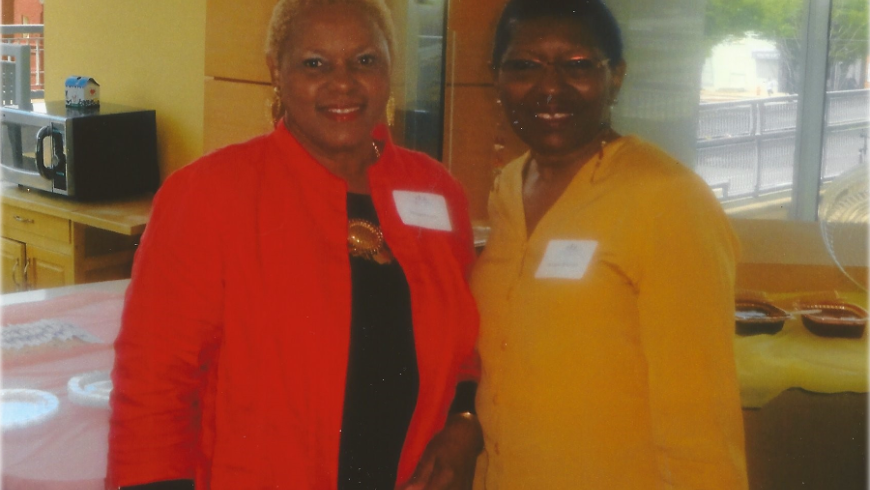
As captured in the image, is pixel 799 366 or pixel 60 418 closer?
pixel 60 418

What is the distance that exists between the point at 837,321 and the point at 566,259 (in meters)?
1.19

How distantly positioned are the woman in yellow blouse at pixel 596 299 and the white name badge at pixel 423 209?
0.40 ft

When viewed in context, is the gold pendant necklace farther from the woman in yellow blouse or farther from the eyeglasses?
the eyeglasses

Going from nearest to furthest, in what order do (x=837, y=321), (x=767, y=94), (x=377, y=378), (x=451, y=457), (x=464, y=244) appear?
1. (x=377, y=378)
2. (x=451, y=457)
3. (x=464, y=244)
4. (x=837, y=321)
5. (x=767, y=94)

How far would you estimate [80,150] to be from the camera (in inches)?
133

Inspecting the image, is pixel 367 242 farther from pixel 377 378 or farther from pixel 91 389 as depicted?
A: pixel 91 389

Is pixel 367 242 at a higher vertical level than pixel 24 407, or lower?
higher

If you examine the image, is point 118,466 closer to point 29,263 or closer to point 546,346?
point 546,346

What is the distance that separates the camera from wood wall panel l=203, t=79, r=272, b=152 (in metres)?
2.80

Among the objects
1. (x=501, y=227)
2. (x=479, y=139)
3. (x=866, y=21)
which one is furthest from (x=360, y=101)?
(x=866, y=21)

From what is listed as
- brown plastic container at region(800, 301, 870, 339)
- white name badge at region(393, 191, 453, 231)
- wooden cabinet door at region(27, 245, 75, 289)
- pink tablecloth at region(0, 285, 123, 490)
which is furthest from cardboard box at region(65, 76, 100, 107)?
brown plastic container at region(800, 301, 870, 339)

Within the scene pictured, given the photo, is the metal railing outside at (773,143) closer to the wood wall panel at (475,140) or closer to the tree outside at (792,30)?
the tree outside at (792,30)

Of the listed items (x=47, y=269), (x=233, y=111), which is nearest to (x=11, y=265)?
(x=47, y=269)

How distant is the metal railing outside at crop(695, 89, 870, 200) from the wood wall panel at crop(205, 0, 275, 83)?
189 centimetres
